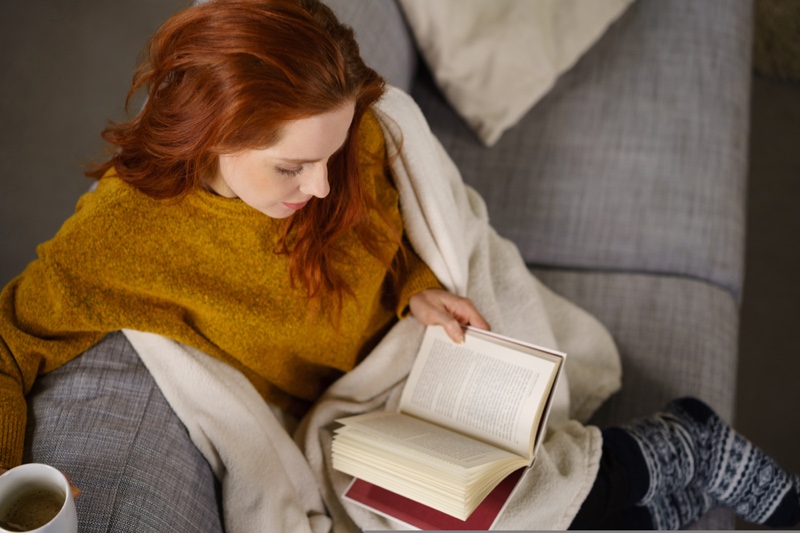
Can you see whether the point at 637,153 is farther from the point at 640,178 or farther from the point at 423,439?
the point at 423,439

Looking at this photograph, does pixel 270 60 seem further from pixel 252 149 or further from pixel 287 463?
pixel 287 463

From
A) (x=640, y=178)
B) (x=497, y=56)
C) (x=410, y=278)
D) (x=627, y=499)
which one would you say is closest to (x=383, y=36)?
(x=497, y=56)

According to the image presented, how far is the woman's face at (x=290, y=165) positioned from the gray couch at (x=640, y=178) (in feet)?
1.69

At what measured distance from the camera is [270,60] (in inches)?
33.5

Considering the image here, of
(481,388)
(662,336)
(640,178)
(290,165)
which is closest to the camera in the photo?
(290,165)

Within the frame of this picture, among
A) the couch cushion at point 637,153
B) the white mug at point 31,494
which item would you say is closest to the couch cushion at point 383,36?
the couch cushion at point 637,153

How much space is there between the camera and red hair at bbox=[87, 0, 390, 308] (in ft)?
2.81

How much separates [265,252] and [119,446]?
322mm

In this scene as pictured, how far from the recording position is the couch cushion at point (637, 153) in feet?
5.22

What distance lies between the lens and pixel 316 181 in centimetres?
96

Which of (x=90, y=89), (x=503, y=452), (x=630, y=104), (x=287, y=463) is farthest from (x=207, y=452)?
(x=630, y=104)

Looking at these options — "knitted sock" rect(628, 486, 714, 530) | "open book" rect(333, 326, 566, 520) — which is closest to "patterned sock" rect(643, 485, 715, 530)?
"knitted sock" rect(628, 486, 714, 530)

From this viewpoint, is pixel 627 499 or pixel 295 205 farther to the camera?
pixel 627 499

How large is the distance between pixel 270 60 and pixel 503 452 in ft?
2.03
